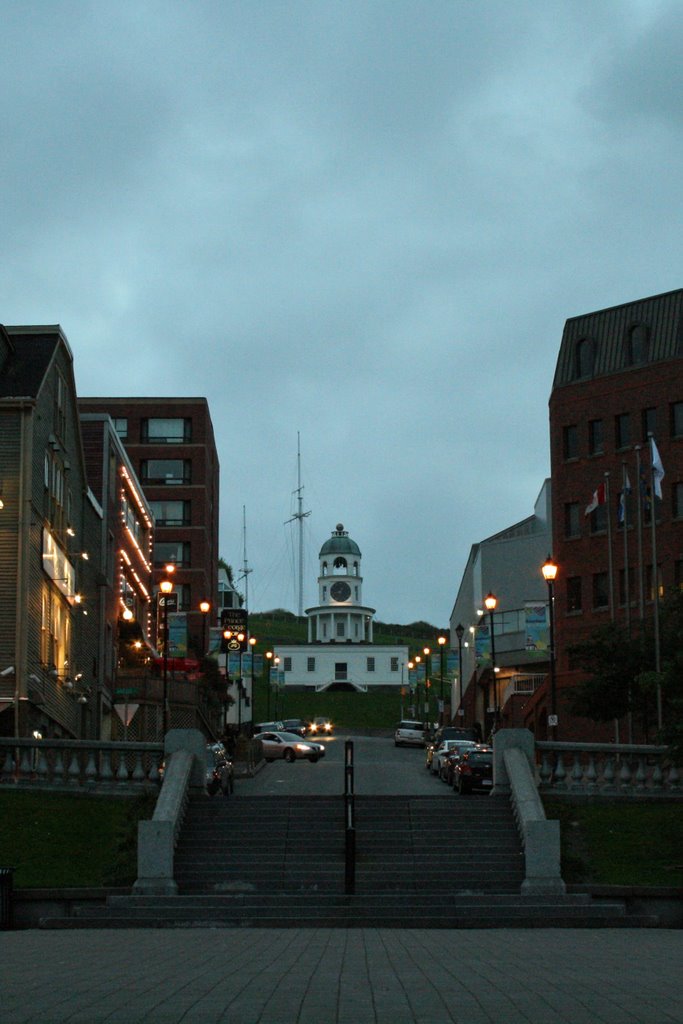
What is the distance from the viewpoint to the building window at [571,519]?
75125mm

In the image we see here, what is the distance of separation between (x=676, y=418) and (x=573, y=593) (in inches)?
402

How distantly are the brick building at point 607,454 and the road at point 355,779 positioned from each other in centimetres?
951

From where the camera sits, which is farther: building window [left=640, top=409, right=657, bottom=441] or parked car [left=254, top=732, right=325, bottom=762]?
building window [left=640, top=409, right=657, bottom=441]

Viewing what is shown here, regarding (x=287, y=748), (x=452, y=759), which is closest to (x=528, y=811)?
(x=452, y=759)

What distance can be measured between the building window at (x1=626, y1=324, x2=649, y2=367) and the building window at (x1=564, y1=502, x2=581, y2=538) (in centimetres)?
762

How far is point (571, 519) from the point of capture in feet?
248

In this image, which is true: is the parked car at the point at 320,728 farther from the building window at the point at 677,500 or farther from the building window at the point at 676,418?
the building window at the point at 676,418

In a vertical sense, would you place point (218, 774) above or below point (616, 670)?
below

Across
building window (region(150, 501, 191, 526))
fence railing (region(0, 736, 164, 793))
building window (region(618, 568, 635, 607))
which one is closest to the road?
fence railing (region(0, 736, 164, 793))

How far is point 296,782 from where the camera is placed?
51.4m

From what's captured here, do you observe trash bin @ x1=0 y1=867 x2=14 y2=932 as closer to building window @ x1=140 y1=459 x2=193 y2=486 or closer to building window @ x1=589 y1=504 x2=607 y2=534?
building window @ x1=589 y1=504 x2=607 y2=534

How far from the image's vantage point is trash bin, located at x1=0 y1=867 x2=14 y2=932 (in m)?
23.5

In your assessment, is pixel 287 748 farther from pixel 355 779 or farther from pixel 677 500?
pixel 677 500
